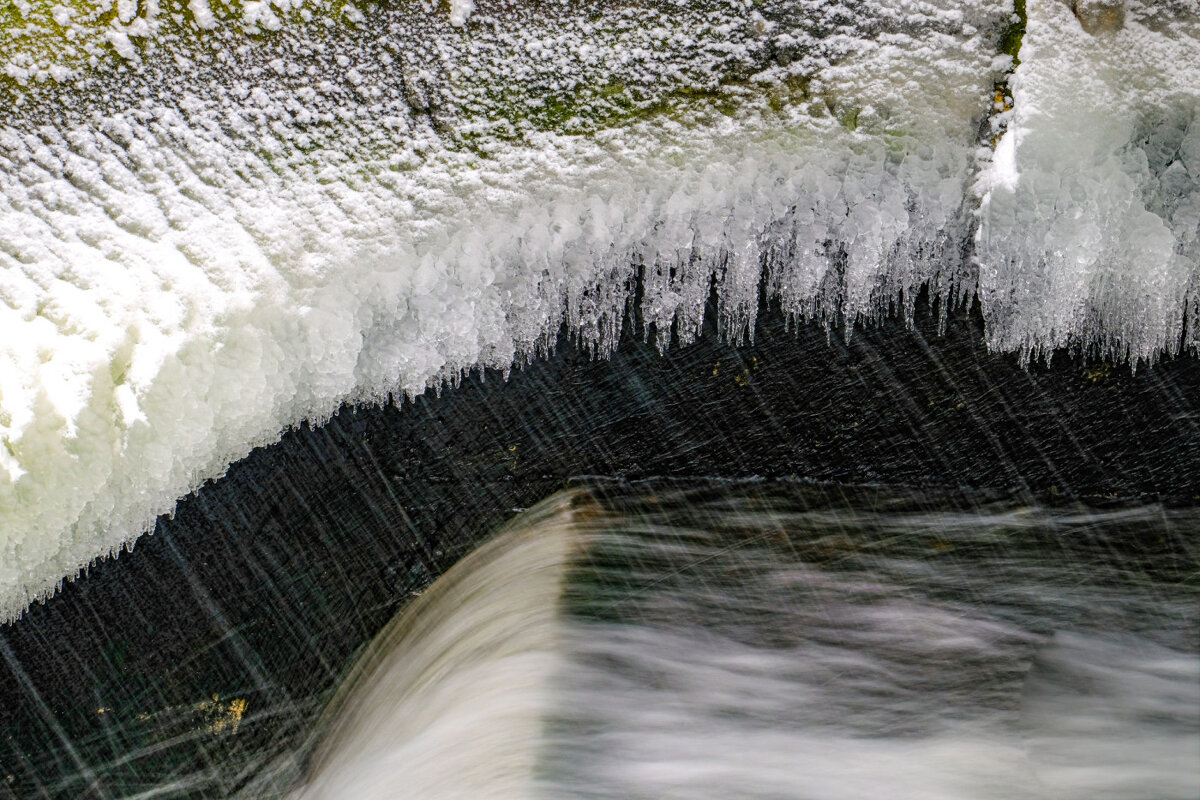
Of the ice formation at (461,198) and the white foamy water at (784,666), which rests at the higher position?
the ice formation at (461,198)

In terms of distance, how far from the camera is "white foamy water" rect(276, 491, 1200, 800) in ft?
4.00

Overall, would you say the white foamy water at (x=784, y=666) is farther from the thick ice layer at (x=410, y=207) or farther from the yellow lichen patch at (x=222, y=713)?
the thick ice layer at (x=410, y=207)

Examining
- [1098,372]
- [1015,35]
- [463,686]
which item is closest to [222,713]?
[463,686]

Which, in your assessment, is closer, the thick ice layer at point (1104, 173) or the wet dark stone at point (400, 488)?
the thick ice layer at point (1104, 173)

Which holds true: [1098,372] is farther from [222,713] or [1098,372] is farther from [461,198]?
[222,713]

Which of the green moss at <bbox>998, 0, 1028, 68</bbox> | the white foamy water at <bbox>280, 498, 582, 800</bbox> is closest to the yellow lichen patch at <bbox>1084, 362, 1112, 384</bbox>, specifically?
the green moss at <bbox>998, 0, 1028, 68</bbox>

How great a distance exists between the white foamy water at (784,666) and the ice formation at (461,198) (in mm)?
380

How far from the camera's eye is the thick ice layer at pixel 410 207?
4.29ft

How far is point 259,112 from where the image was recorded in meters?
1.38

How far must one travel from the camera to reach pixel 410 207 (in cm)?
136

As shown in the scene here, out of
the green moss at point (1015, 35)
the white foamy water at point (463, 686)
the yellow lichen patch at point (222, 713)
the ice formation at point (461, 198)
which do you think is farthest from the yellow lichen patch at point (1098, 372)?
the yellow lichen patch at point (222, 713)

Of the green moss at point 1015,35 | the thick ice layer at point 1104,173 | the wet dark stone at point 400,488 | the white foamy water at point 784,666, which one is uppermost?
the green moss at point 1015,35

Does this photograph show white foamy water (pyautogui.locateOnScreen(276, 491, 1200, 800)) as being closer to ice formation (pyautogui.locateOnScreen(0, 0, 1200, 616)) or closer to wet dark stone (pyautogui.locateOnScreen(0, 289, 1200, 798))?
wet dark stone (pyautogui.locateOnScreen(0, 289, 1200, 798))

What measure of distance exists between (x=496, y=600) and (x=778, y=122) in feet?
3.20
